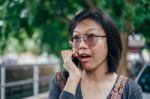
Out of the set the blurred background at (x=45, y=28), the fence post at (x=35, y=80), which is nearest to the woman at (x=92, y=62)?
the blurred background at (x=45, y=28)

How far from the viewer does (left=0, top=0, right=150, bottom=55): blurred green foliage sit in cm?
867

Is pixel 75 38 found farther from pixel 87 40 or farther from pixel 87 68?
pixel 87 68

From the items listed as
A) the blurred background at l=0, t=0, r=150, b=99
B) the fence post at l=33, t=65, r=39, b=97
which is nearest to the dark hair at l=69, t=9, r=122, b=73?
the blurred background at l=0, t=0, r=150, b=99

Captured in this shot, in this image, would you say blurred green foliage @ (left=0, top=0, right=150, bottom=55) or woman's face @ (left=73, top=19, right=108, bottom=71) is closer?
woman's face @ (left=73, top=19, right=108, bottom=71)

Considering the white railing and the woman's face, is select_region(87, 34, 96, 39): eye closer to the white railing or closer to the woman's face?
the woman's face

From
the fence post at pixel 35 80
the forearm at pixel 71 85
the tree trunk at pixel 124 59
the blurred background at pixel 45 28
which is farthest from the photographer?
the fence post at pixel 35 80

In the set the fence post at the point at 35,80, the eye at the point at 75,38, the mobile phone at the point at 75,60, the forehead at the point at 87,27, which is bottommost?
the fence post at the point at 35,80

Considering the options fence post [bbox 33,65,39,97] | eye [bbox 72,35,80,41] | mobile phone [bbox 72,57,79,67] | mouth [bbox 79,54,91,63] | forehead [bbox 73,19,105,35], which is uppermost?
forehead [bbox 73,19,105,35]

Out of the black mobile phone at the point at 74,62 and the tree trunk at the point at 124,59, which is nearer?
the black mobile phone at the point at 74,62

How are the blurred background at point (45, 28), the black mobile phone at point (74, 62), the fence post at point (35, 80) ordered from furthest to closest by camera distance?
the fence post at point (35, 80)
the blurred background at point (45, 28)
the black mobile phone at point (74, 62)

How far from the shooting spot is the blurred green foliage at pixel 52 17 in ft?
28.5

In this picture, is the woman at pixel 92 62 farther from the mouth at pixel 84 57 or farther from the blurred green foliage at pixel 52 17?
the blurred green foliage at pixel 52 17

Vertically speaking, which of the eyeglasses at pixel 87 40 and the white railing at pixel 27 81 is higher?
the eyeglasses at pixel 87 40

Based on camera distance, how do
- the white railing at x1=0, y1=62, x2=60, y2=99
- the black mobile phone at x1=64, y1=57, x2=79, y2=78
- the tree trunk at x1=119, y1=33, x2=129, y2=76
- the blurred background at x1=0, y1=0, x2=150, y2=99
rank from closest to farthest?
1. the black mobile phone at x1=64, y1=57, x2=79, y2=78
2. the blurred background at x1=0, y1=0, x2=150, y2=99
3. the white railing at x1=0, y1=62, x2=60, y2=99
4. the tree trunk at x1=119, y1=33, x2=129, y2=76
